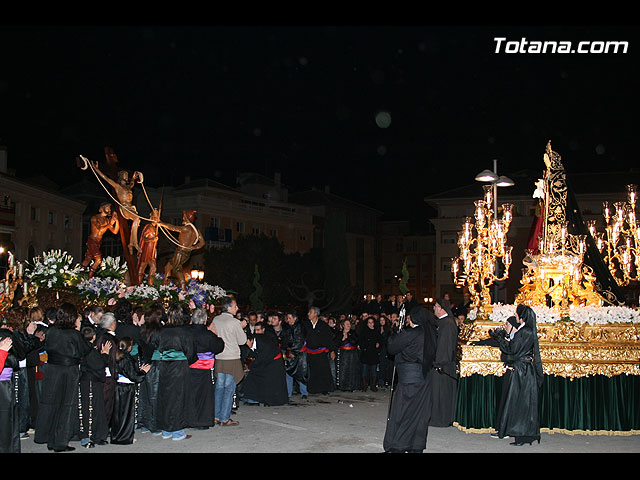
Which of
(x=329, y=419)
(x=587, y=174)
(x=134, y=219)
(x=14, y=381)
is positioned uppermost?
(x=587, y=174)

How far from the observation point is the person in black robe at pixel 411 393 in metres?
8.15

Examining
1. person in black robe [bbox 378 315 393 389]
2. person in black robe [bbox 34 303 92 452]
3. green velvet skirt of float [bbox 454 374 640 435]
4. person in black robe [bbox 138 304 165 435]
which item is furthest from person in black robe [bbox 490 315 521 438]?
person in black robe [bbox 378 315 393 389]

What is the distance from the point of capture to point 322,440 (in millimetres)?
9281

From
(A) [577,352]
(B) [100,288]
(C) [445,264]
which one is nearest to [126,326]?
(B) [100,288]

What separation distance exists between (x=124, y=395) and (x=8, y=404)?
70.2 inches

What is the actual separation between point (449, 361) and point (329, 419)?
2155 mm

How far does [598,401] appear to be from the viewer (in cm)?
975

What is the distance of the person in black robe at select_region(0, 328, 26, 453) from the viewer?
7.34 m

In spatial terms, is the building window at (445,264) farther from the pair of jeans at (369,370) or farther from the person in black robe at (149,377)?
the person in black robe at (149,377)

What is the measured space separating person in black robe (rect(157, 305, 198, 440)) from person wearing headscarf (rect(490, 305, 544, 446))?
4.25 metres

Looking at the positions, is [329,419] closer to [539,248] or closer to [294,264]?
[539,248]

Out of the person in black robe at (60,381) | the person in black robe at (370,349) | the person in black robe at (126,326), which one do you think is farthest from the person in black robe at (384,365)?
the person in black robe at (60,381)

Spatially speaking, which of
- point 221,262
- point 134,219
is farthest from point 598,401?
point 221,262

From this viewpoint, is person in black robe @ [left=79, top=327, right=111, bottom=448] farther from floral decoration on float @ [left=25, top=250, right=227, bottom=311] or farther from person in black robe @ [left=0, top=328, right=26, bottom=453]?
floral decoration on float @ [left=25, top=250, right=227, bottom=311]
